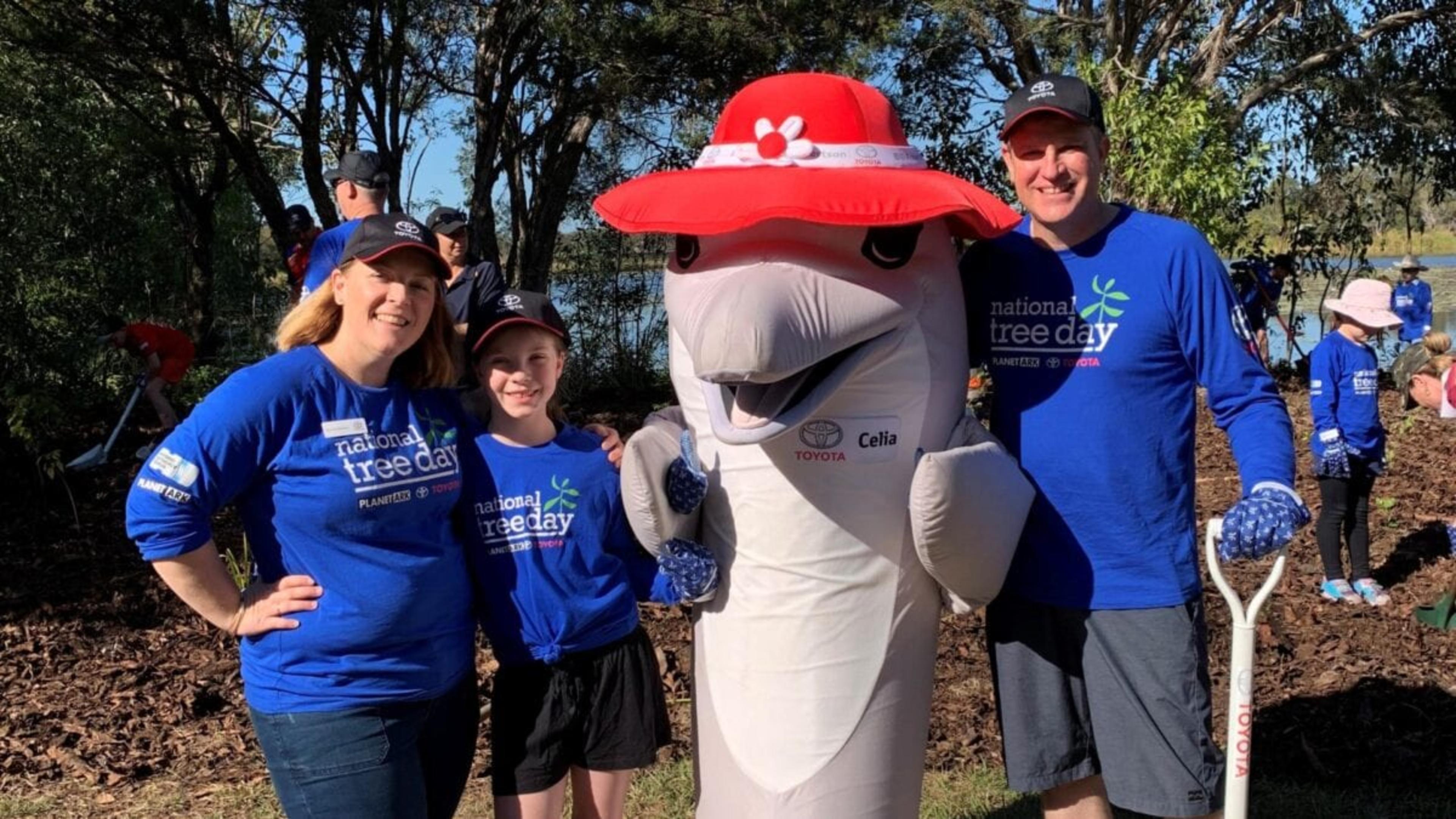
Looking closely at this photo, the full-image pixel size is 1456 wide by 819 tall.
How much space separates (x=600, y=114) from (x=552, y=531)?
10.2 metres

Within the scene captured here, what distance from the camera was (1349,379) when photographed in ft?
22.8

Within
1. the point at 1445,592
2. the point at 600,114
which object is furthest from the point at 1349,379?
the point at 600,114

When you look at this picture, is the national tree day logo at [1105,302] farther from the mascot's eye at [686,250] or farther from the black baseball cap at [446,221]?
the black baseball cap at [446,221]

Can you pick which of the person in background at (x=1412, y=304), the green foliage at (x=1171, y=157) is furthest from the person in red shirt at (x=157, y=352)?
the person in background at (x=1412, y=304)

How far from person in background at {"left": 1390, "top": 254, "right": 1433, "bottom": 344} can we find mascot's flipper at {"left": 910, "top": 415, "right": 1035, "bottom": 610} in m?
11.7

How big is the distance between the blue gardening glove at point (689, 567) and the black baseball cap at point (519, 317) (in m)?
0.64

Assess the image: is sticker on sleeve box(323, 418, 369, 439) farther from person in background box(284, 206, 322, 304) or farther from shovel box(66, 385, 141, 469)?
shovel box(66, 385, 141, 469)

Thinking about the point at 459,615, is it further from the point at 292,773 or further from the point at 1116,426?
the point at 1116,426

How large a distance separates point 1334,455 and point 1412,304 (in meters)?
7.63

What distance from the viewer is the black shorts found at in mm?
3006

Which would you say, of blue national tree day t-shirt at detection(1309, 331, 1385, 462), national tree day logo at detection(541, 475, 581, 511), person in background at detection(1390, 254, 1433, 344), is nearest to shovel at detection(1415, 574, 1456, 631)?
blue national tree day t-shirt at detection(1309, 331, 1385, 462)

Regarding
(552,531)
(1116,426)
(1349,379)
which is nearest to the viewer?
(1116,426)

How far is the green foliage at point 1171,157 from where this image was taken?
33.0 feet

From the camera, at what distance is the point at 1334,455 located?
6.84 meters
